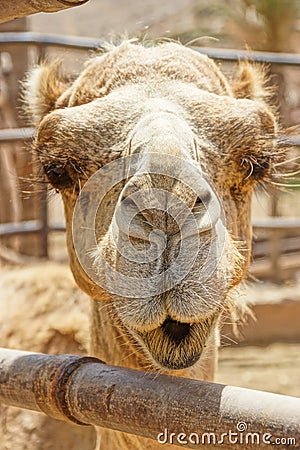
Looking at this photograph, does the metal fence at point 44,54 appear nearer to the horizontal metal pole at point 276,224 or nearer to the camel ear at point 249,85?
the horizontal metal pole at point 276,224

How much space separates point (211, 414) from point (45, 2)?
1.01m

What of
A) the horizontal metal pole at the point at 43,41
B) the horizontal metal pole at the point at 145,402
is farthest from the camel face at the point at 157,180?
the horizontal metal pole at the point at 43,41

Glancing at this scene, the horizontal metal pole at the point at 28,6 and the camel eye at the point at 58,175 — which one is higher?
the horizontal metal pole at the point at 28,6

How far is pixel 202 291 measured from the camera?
2078 mm

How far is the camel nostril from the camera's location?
212 centimetres

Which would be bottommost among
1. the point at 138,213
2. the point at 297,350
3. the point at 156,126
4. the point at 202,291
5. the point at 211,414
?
the point at 297,350

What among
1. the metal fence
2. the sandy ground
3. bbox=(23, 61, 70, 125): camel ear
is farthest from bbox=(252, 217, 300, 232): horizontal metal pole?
bbox=(23, 61, 70, 125): camel ear

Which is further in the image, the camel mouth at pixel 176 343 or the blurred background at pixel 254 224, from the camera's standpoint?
the blurred background at pixel 254 224

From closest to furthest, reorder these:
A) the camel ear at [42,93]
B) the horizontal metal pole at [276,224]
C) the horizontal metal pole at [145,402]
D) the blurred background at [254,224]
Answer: the horizontal metal pole at [145,402]
the camel ear at [42,93]
the blurred background at [254,224]
the horizontal metal pole at [276,224]

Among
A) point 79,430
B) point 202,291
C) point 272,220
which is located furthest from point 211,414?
point 272,220

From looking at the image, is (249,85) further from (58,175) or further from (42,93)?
(58,175)

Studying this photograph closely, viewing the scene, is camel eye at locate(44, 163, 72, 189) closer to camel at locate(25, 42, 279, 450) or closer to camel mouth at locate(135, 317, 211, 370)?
camel at locate(25, 42, 279, 450)

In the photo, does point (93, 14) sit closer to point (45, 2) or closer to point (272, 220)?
point (272, 220)

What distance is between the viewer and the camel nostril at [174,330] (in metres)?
2.12
